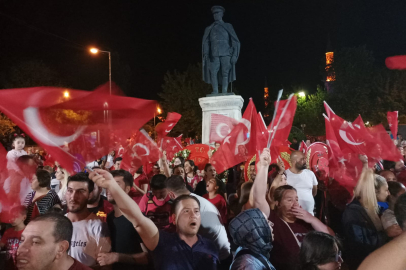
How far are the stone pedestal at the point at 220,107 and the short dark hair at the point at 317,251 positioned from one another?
8.65m

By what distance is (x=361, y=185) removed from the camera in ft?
14.0

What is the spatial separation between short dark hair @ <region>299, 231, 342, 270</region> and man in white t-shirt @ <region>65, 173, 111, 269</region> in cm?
174

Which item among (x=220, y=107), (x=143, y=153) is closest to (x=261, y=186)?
(x=143, y=153)

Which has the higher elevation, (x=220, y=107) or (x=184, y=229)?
(x=220, y=107)

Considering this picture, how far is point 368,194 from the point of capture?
4.10 m

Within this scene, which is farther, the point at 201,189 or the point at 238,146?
the point at 238,146

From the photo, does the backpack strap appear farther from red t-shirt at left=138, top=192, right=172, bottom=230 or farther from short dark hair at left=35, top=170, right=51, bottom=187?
short dark hair at left=35, top=170, right=51, bottom=187

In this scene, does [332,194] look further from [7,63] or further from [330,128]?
[7,63]

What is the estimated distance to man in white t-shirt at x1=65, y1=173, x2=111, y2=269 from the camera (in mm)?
3217

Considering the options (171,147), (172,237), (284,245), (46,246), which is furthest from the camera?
(171,147)

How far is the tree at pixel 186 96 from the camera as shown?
38.5m

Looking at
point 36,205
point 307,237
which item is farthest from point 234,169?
point 307,237

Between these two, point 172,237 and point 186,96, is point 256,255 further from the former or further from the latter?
point 186,96

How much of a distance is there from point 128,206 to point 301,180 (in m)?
3.73
